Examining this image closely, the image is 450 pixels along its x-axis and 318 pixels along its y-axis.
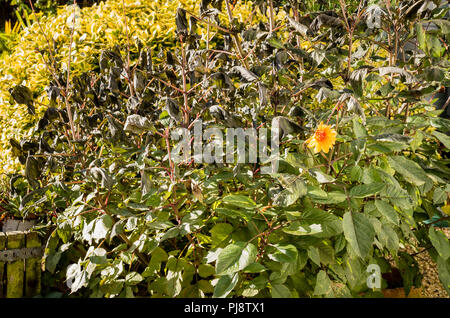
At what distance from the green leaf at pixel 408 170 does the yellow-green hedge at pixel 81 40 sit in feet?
5.94

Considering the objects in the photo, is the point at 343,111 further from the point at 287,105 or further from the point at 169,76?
the point at 169,76

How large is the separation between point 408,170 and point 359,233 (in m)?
0.26

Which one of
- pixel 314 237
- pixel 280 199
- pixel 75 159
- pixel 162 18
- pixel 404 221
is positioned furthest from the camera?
pixel 162 18

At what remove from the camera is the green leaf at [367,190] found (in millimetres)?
1009

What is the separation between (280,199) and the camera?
3.23ft

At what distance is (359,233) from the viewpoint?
0.98 meters

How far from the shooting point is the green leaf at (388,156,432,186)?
Result: 42.1 inches

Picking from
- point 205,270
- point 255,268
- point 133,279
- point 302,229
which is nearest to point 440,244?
point 302,229

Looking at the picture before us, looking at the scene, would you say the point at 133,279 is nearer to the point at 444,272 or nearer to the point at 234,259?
the point at 234,259

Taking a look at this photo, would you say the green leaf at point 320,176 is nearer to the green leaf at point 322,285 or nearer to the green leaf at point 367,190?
the green leaf at point 367,190

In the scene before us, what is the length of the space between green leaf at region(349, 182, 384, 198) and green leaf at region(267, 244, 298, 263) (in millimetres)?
217
